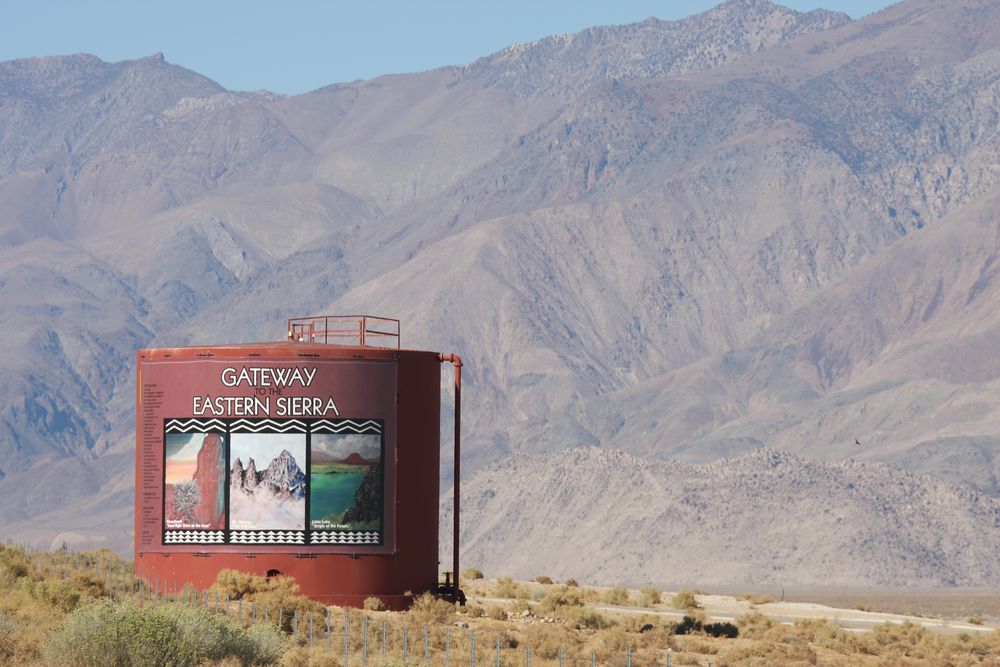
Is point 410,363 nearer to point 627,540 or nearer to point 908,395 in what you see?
point 627,540

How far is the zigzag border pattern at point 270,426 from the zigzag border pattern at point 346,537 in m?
2.26

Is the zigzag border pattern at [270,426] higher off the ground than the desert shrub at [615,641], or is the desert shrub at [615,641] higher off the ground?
the zigzag border pattern at [270,426]

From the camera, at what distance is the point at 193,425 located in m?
42.1

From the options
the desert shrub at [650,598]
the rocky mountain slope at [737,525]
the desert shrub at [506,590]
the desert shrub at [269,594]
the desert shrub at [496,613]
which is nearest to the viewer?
the desert shrub at [269,594]

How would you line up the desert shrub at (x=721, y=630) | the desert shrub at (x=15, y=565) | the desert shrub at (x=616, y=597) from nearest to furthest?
the desert shrub at (x=15, y=565) < the desert shrub at (x=721, y=630) < the desert shrub at (x=616, y=597)

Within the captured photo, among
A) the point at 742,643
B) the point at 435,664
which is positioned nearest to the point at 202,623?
the point at 435,664

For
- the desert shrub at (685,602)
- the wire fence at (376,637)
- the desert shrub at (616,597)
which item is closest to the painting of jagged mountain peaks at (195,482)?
the wire fence at (376,637)

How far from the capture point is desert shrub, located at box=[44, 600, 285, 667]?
93.4 feet

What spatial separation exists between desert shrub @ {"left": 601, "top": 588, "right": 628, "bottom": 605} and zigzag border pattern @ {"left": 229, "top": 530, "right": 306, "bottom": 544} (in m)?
15.6

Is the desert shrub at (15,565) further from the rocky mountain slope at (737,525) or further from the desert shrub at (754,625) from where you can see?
the rocky mountain slope at (737,525)

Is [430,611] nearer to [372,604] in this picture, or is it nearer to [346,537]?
[372,604]

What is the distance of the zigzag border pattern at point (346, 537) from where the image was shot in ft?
137

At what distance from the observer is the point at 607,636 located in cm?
3931

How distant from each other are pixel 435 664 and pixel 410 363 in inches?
422
